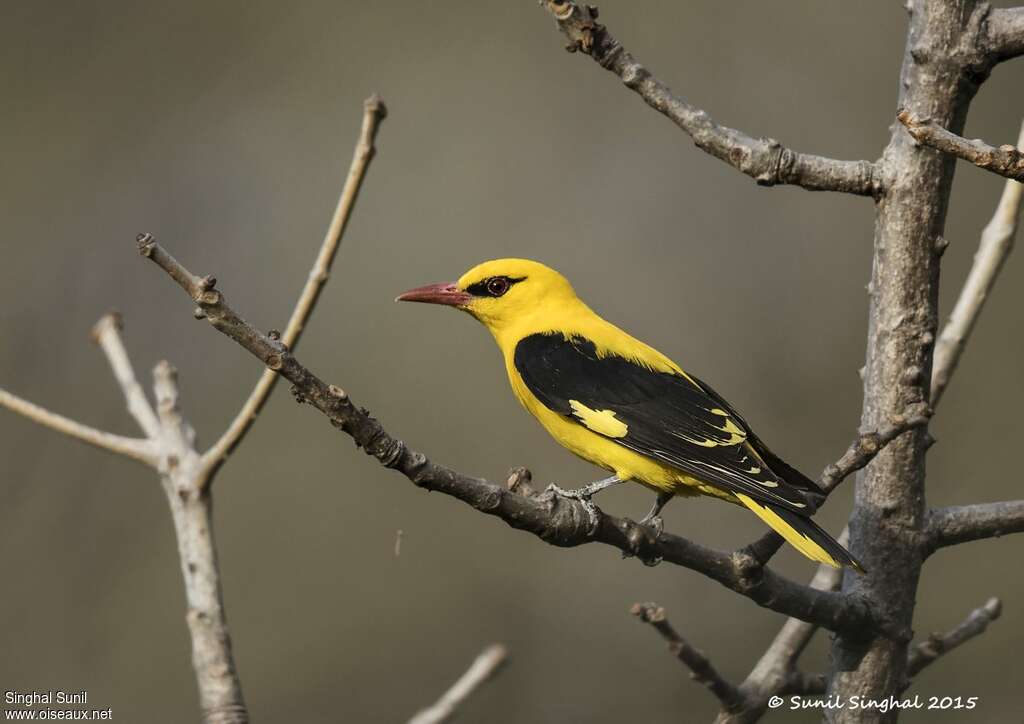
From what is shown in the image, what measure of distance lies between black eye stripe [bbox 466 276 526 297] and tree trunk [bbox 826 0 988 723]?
1.72m

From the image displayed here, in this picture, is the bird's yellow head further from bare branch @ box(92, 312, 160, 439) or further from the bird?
bare branch @ box(92, 312, 160, 439)

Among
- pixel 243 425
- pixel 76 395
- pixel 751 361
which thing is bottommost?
pixel 243 425

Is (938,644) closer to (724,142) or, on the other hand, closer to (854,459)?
(854,459)

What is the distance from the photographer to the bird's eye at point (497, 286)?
4.10 meters

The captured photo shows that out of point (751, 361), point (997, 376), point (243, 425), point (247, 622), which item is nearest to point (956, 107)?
point (243, 425)

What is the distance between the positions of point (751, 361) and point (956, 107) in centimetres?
419

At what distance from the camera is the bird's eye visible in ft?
13.5

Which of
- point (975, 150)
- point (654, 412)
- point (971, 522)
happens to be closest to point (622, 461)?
point (654, 412)

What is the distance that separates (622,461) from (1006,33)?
146 centimetres

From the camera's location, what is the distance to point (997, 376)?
→ 6.73 meters

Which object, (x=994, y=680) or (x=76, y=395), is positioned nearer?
(x=994, y=680)

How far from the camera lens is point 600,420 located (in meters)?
3.35

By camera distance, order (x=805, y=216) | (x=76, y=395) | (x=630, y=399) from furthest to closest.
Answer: (x=805, y=216) < (x=76, y=395) < (x=630, y=399)

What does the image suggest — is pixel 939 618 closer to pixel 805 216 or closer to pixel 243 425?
pixel 805 216
